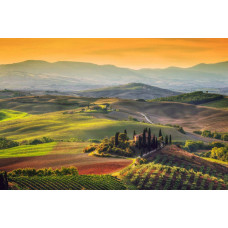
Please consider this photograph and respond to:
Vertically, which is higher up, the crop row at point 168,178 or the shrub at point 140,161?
the shrub at point 140,161

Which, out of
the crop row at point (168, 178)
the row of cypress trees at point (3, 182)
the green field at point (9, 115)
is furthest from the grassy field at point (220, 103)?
the row of cypress trees at point (3, 182)

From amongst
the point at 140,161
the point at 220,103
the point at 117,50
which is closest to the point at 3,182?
the point at 140,161

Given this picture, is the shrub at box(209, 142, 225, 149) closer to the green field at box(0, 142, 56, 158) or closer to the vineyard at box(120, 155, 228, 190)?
the vineyard at box(120, 155, 228, 190)

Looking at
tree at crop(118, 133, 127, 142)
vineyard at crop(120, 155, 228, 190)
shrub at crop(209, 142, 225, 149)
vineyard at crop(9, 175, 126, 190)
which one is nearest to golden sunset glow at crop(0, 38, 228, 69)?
tree at crop(118, 133, 127, 142)

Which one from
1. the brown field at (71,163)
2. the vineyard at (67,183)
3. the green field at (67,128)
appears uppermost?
the green field at (67,128)

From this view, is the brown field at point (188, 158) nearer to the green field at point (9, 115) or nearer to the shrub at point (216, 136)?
the shrub at point (216, 136)

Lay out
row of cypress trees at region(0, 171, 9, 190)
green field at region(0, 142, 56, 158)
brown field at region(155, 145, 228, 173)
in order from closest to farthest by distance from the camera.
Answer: row of cypress trees at region(0, 171, 9, 190) < green field at region(0, 142, 56, 158) < brown field at region(155, 145, 228, 173)
